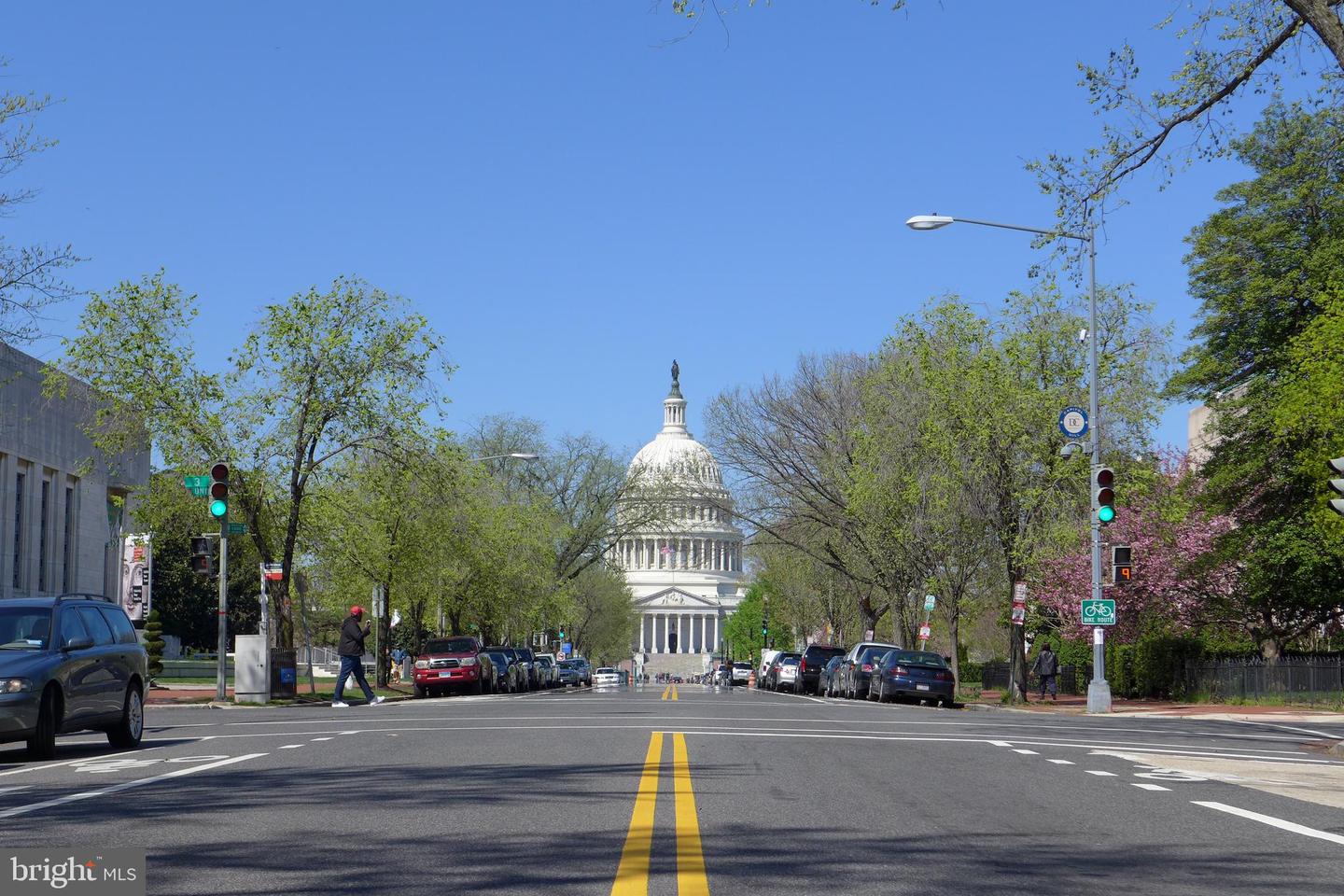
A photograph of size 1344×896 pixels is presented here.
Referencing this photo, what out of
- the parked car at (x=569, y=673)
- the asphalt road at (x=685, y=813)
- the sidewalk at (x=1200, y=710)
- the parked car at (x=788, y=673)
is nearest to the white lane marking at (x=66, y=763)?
the asphalt road at (x=685, y=813)

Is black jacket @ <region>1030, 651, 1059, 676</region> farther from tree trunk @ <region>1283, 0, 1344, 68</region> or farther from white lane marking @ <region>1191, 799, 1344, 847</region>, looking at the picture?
white lane marking @ <region>1191, 799, 1344, 847</region>

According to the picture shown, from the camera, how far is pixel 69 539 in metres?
67.1

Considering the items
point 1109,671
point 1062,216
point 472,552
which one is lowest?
point 1109,671

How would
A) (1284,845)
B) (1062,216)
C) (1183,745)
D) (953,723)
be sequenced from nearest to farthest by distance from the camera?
(1284,845)
(1183,745)
(1062,216)
(953,723)

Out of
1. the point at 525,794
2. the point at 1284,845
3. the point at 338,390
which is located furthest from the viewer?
the point at 338,390

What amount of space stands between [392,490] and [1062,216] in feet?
76.0

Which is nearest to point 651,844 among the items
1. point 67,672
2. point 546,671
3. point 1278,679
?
point 67,672

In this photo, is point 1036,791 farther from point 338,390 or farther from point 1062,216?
point 338,390

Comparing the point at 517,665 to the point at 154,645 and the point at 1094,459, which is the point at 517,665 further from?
the point at 1094,459

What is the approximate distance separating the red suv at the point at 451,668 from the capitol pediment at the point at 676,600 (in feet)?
464

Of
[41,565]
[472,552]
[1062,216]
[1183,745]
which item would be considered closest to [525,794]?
[1183,745]

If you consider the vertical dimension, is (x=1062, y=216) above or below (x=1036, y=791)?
above

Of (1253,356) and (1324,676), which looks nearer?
(1324,676)

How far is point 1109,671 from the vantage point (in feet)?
163
